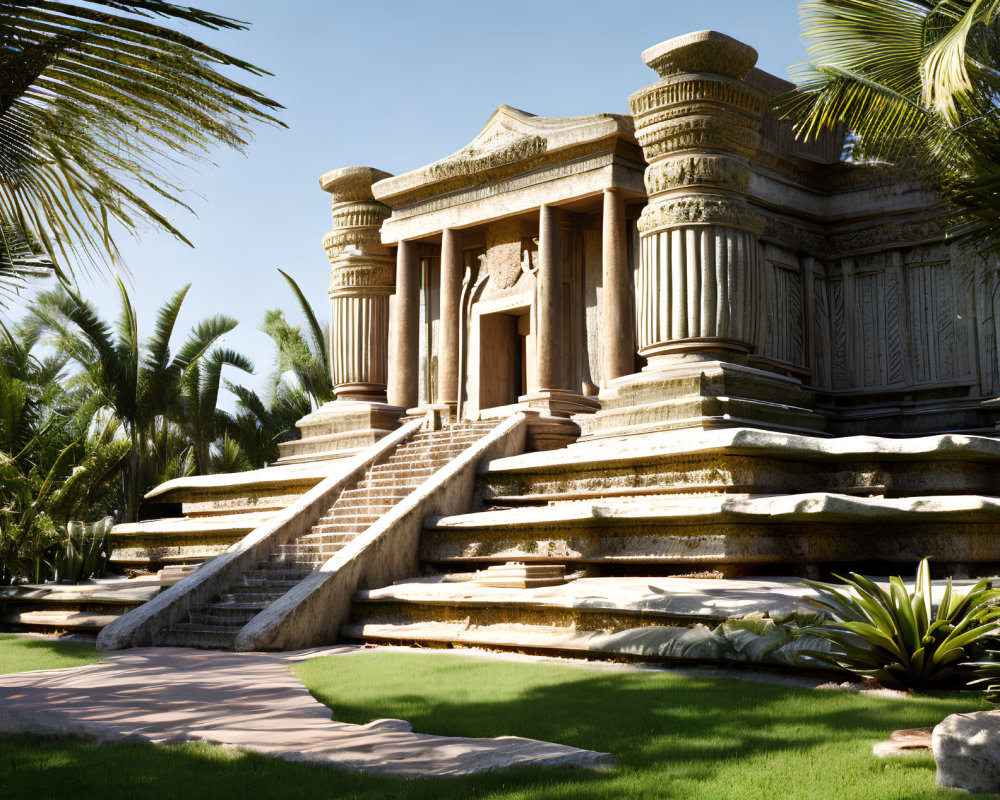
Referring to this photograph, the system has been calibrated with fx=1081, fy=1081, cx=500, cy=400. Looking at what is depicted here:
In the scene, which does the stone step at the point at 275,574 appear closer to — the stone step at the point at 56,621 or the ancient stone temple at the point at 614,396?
the ancient stone temple at the point at 614,396

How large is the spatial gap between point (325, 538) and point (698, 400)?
460cm

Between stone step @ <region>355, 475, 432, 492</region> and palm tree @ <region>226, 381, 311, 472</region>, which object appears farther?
palm tree @ <region>226, 381, 311, 472</region>

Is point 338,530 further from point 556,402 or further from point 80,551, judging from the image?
point 80,551

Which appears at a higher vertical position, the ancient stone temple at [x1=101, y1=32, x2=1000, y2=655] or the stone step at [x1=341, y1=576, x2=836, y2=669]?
the ancient stone temple at [x1=101, y1=32, x2=1000, y2=655]

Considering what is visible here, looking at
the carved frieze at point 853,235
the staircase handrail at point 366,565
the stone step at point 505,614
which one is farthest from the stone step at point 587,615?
the carved frieze at point 853,235

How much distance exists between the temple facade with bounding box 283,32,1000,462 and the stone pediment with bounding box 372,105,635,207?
0.11ft

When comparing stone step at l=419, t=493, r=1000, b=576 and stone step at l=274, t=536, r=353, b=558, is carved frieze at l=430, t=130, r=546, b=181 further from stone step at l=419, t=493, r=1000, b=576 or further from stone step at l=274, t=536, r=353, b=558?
stone step at l=419, t=493, r=1000, b=576

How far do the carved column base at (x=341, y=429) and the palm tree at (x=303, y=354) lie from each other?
11413mm

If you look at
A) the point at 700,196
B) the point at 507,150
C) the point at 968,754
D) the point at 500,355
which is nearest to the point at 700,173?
the point at 700,196

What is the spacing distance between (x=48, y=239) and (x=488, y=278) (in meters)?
13.0

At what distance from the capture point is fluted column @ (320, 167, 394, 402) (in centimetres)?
1856

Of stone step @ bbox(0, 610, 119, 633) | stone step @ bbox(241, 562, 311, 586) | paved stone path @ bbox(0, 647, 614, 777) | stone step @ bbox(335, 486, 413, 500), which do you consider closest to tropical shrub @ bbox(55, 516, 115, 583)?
stone step @ bbox(0, 610, 119, 633)

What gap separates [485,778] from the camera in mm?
4527

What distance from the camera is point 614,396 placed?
44.0ft
